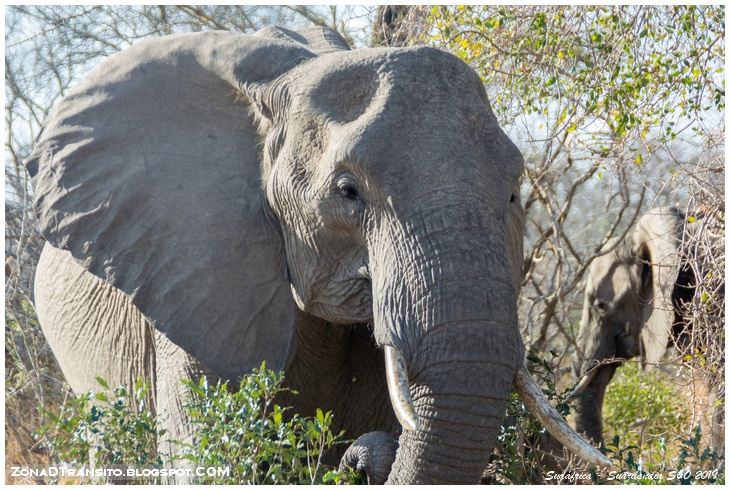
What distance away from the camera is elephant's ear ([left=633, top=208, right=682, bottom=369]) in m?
6.20

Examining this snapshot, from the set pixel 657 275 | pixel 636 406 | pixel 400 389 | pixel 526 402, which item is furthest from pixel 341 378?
pixel 636 406

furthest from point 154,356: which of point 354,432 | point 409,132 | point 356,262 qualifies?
point 409,132

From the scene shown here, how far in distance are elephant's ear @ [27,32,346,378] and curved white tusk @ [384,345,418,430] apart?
0.61 metres

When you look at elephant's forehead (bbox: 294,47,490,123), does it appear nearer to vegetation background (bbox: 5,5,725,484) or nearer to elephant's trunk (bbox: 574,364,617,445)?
vegetation background (bbox: 5,5,725,484)

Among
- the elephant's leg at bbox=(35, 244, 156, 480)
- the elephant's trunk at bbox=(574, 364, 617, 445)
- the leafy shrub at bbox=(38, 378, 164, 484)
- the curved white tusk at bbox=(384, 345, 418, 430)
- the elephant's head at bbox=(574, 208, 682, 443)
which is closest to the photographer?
the curved white tusk at bbox=(384, 345, 418, 430)

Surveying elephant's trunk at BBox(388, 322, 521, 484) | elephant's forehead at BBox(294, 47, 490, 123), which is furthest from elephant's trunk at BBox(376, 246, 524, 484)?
elephant's forehead at BBox(294, 47, 490, 123)

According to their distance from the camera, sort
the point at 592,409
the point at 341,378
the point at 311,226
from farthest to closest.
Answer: the point at 592,409, the point at 341,378, the point at 311,226

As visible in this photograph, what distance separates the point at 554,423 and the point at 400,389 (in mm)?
491

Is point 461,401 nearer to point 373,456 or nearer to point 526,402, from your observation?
point 526,402

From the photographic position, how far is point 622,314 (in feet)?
23.4

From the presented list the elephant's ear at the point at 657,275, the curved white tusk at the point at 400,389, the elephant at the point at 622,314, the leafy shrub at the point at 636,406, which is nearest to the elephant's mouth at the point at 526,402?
the curved white tusk at the point at 400,389

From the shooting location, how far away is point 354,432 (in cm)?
396

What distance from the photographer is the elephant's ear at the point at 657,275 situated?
6199 millimetres

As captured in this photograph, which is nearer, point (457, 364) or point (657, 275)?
point (457, 364)
